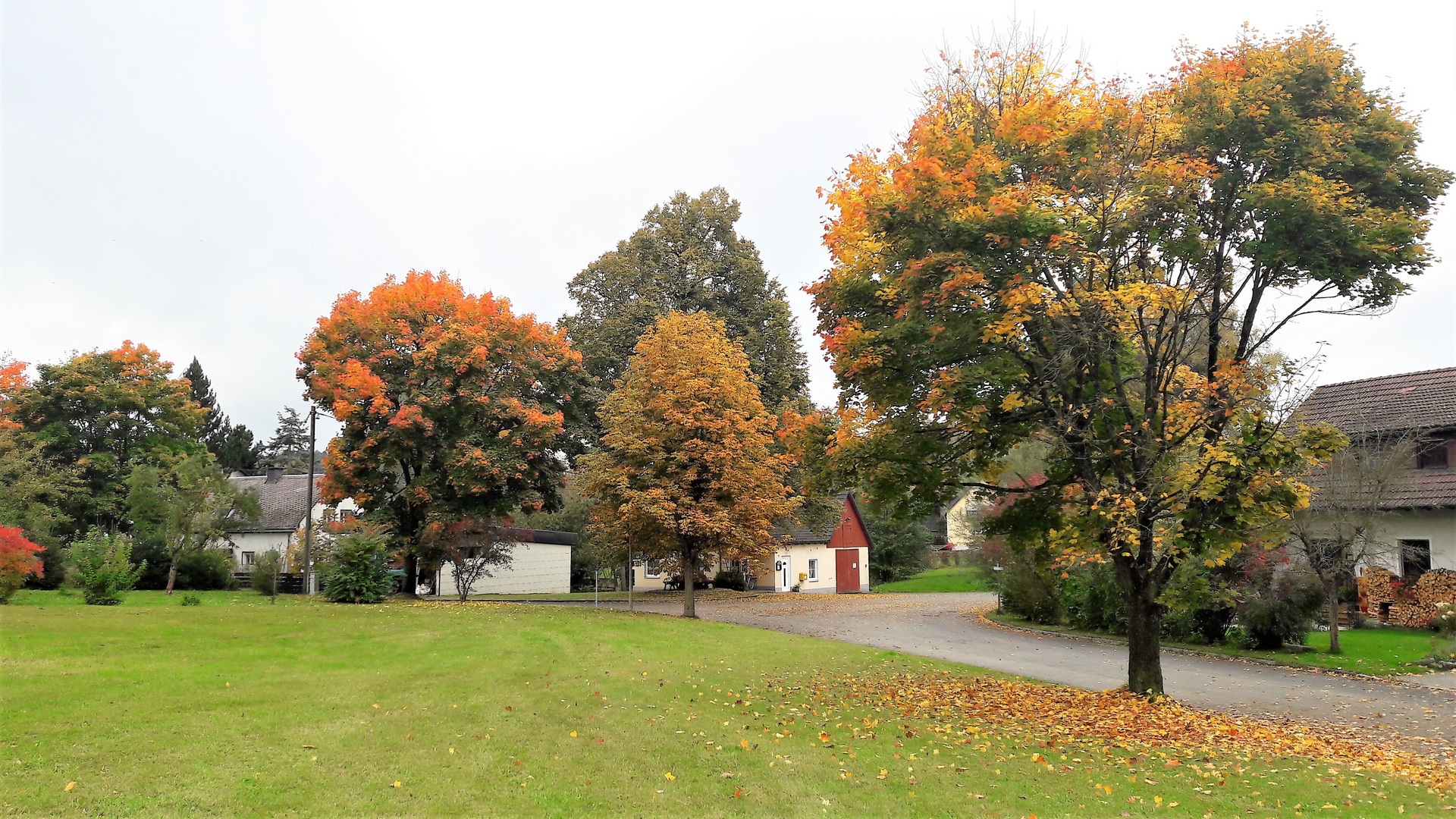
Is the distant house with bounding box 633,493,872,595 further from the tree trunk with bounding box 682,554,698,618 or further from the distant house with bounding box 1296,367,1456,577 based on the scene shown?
the distant house with bounding box 1296,367,1456,577

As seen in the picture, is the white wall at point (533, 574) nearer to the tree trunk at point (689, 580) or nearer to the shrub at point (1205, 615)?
the tree trunk at point (689, 580)

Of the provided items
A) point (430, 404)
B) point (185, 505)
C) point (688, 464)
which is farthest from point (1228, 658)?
point (185, 505)

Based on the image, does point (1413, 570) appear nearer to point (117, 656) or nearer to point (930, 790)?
point (930, 790)

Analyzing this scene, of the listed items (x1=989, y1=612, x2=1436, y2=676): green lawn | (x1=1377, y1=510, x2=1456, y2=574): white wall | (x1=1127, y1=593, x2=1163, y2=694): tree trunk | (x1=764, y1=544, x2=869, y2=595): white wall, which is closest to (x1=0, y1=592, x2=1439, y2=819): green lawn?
(x1=1127, y1=593, x2=1163, y2=694): tree trunk

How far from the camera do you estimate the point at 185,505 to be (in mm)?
26219

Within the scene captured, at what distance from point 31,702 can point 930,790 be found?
8679 millimetres

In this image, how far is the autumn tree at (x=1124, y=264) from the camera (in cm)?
1090

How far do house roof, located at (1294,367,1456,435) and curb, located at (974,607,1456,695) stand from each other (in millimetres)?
6812

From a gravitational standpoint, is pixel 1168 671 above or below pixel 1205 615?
below

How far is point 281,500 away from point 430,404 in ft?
78.9

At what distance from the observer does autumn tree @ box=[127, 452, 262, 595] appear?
26438 mm

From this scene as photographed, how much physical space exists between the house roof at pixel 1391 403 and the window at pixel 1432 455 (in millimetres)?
511

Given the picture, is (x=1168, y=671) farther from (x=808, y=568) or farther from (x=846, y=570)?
(x=846, y=570)

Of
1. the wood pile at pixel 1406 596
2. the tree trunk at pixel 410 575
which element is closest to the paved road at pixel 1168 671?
the wood pile at pixel 1406 596
